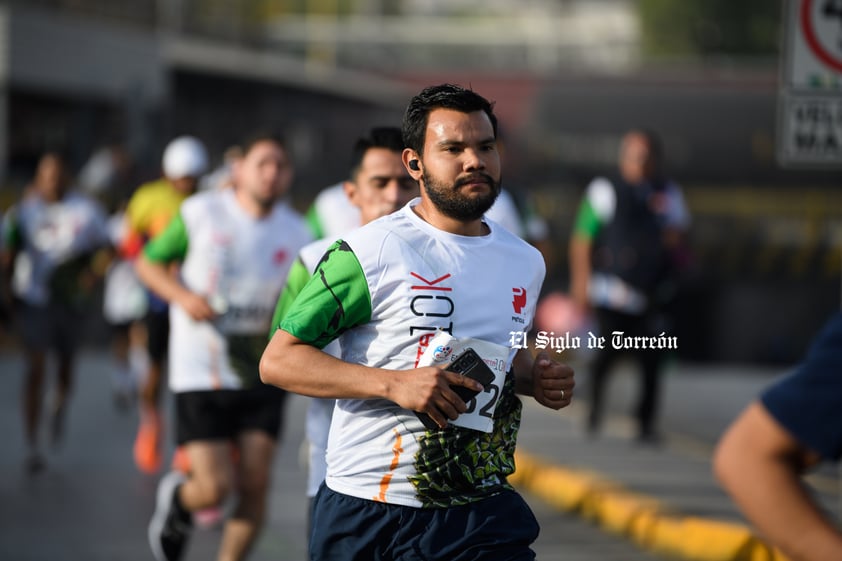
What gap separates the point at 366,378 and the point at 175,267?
393cm

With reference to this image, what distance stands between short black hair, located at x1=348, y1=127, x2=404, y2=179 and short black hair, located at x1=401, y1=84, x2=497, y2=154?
1.62m

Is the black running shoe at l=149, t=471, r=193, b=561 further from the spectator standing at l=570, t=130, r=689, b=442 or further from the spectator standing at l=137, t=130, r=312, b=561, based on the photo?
the spectator standing at l=570, t=130, r=689, b=442

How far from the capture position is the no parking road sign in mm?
7477

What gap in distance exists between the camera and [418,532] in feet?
14.0

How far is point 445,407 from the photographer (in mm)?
3986

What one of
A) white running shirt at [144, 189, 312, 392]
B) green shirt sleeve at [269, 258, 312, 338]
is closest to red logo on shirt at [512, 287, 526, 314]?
green shirt sleeve at [269, 258, 312, 338]

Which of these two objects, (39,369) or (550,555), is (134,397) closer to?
(39,369)

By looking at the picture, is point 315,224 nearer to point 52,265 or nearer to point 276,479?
point 276,479

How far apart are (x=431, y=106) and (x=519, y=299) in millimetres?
573

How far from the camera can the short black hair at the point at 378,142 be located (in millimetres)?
6020

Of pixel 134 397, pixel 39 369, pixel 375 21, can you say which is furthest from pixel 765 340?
pixel 375 21

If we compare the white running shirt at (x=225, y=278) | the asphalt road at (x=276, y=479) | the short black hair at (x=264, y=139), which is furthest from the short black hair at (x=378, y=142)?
the asphalt road at (x=276, y=479)

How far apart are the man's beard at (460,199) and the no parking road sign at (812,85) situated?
3659mm

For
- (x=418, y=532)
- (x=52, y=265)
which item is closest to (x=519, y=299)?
(x=418, y=532)
